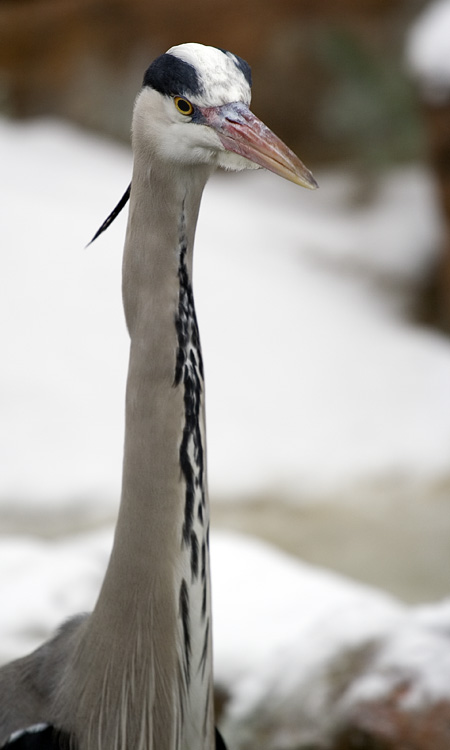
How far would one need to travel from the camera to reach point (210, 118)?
0.99 metres

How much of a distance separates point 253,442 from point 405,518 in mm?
606

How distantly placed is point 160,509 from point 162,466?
Answer: 48 mm

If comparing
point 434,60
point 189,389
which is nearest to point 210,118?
point 189,389

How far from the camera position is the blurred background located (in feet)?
9.83

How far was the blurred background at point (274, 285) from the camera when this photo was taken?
3.00 meters

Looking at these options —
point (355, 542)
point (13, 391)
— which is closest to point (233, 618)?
point (355, 542)

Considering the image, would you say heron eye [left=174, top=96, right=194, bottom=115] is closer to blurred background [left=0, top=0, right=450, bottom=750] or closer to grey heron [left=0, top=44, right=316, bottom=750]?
grey heron [left=0, top=44, right=316, bottom=750]

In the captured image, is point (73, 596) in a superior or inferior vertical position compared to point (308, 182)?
inferior

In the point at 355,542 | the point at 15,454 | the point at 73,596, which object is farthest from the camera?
the point at 15,454

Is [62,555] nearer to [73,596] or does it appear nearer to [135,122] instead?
[73,596]

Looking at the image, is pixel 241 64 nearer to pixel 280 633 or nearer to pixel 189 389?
pixel 189 389

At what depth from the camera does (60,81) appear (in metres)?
4.66

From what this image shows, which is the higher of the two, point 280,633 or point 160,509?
point 160,509

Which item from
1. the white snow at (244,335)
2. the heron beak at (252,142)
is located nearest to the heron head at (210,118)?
the heron beak at (252,142)
